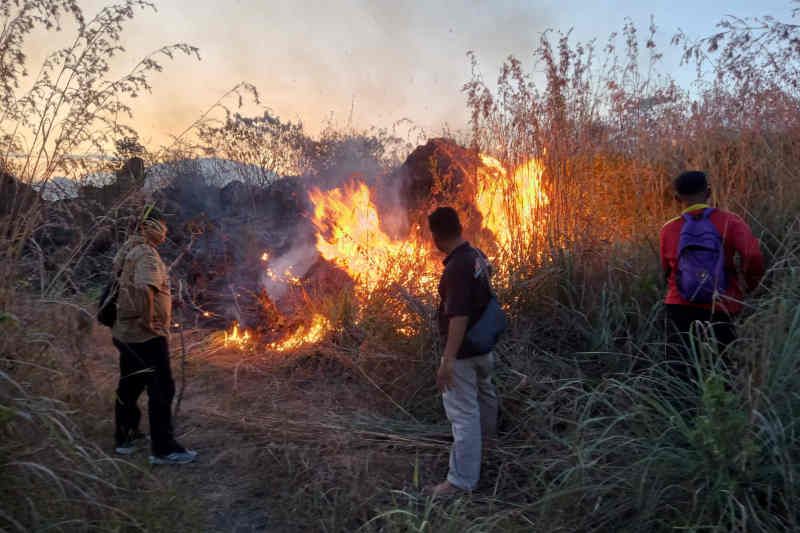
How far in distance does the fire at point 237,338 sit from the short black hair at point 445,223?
4.47 meters

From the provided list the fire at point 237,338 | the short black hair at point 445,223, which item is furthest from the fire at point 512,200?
the fire at point 237,338

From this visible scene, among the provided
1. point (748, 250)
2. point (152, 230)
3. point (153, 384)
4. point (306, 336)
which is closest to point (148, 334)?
point (153, 384)

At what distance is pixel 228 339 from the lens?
784cm

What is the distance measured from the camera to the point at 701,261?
12.5 ft

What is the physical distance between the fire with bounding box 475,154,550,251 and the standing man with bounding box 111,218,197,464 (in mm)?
3178

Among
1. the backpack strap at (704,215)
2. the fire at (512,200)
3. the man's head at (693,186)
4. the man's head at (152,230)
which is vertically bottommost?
the man's head at (152,230)

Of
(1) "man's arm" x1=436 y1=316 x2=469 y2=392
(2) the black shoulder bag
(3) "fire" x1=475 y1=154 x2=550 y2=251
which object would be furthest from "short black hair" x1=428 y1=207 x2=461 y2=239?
(3) "fire" x1=475 y1=154 x2=550 y2=251

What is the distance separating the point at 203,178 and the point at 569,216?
9170mm

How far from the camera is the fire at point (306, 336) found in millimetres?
6887

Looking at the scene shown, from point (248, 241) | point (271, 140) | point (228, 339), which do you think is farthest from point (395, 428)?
point (271, 140)

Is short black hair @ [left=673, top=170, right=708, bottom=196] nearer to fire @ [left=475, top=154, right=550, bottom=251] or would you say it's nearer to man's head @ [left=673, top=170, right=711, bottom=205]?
man's head @ [left=673, top=170, right=711, bottom=205]

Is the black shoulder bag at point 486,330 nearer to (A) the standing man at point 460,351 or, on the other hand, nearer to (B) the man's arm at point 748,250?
(A) the standing man at point 460,351

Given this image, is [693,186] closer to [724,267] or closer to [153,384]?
[724,267]

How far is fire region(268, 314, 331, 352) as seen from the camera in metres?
6.89
